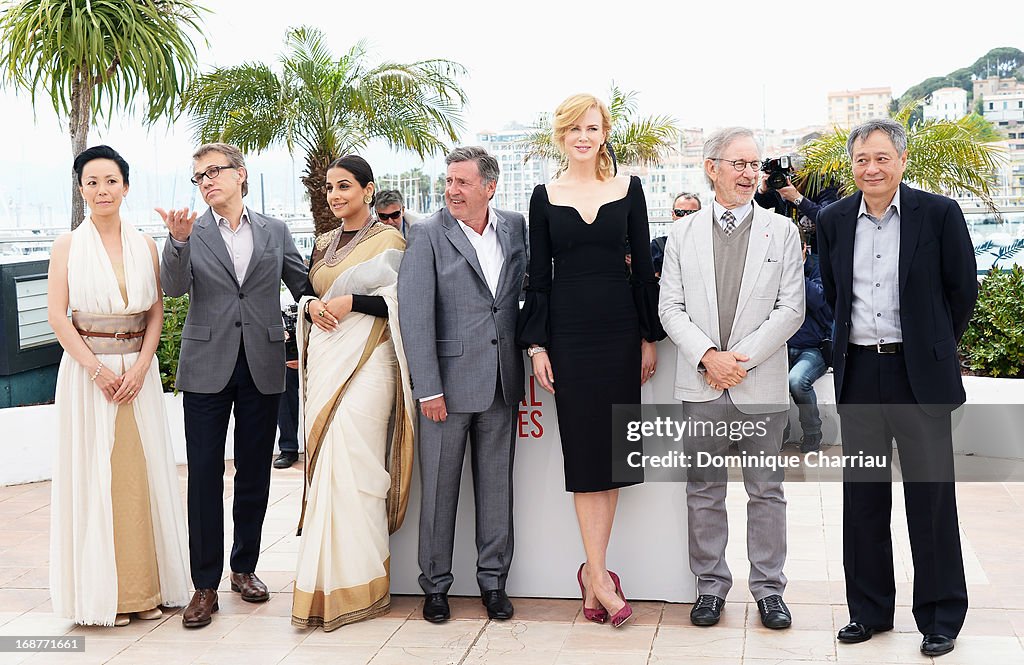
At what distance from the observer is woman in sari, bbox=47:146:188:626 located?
11.8 ft

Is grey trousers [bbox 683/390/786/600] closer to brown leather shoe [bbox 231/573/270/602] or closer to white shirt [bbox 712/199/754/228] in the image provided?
white shirt [bbox 712/199/754/228]

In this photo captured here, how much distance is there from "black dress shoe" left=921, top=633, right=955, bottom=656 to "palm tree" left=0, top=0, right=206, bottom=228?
6016 mm

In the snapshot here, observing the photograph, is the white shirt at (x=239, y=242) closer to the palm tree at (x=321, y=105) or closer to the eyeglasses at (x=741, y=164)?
the eyeglasses at (x=741, y=164)

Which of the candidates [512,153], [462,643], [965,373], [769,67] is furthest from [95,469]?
[769,67]

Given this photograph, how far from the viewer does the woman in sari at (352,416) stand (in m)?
3.60

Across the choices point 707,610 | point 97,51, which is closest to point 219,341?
point 707,610

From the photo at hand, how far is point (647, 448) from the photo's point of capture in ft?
12.2

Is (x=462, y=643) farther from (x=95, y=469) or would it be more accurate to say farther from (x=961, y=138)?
(x=961, y=138)

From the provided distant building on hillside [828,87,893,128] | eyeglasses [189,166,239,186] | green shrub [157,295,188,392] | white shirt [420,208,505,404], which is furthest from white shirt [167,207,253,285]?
distant building on hillside [828,87,893,128]

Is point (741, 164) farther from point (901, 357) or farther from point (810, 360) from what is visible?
point (810, 360)

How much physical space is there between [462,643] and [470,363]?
3.11 ft

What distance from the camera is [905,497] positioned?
10.8ft

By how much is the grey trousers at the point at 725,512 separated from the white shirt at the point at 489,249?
31.7 inches

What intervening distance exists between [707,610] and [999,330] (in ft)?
12.3
